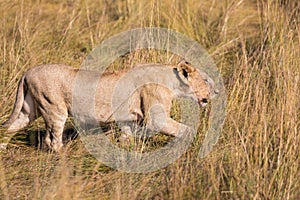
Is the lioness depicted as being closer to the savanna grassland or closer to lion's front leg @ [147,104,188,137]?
lion's front leg @ [147,104,188,137]

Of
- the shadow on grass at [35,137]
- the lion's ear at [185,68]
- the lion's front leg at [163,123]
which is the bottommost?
the shadow on grass at [35,137]

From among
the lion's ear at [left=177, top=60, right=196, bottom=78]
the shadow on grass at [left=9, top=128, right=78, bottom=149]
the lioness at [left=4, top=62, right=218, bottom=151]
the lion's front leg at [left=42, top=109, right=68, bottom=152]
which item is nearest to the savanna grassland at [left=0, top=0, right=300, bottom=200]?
the shadow on grass at [left=9, top=128, right=78, bottom=149]

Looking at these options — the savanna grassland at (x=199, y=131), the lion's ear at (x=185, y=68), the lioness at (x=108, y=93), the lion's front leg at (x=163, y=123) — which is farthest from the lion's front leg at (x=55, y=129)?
the lion's ear at (x=185, y=68)

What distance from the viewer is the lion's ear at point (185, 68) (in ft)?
15.2

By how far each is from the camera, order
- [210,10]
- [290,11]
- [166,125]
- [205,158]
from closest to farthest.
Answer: [205,158] → [166,125] → [290,11] → [210,10]

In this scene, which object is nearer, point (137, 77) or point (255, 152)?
point (255, 152)

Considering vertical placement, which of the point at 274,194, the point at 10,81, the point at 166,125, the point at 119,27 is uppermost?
the point at 119,27

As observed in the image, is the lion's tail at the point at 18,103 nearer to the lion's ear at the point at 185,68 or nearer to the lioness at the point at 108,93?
the lioness at the point at 108,93

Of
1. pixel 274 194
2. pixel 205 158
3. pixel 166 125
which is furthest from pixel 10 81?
pixel 274 194

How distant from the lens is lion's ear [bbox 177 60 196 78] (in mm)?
4633

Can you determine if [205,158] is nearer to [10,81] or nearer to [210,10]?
[10,81]

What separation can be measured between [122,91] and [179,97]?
44cm

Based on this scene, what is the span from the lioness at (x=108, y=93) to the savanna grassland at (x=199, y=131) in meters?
0.22

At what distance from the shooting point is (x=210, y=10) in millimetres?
7625
